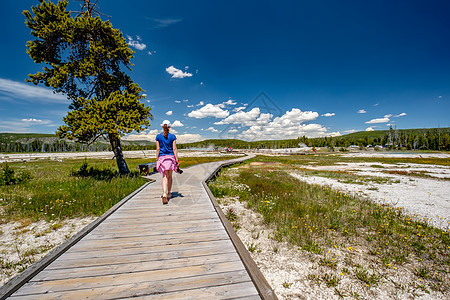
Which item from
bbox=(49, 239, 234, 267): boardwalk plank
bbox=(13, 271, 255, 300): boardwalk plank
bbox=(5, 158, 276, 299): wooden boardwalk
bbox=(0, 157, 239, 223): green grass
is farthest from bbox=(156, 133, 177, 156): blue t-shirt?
bbox=(13, 271, 255, 300): boardwalk plank

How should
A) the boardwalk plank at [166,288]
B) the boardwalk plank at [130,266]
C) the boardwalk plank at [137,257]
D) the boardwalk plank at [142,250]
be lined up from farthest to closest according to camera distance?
1. the boardwalk plank at [142,250]
2. the boardwalk plank at [137,257]
3. the boardwalk plank at [130,266]
4. the boardwalk plank at [166,288]

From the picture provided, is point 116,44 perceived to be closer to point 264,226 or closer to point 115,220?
point 115,220

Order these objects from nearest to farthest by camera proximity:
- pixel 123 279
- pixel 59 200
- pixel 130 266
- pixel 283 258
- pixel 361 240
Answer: pixel 123 279 → pixel 130 266 → pixel 283 258 → pixel 361 240 → pixel 59 200

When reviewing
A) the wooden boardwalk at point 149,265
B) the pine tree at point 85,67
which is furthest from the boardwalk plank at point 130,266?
the pine tree at point 85,67

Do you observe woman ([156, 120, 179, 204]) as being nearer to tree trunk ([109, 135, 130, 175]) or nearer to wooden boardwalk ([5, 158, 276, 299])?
wooden boardwalk ([5, 158, 276, 299])

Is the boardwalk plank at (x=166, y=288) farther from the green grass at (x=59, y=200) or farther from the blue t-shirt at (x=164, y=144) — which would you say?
the green grass at (x=59, y=200)

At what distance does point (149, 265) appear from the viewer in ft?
10.2

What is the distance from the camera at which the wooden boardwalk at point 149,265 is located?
8.27ft

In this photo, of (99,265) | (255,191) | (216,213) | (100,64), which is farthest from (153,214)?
(100,64)

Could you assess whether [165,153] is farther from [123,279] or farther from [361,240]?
[361,240]

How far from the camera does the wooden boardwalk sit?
252 cm

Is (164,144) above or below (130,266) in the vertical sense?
above

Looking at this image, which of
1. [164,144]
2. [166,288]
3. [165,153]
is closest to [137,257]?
[166,288]

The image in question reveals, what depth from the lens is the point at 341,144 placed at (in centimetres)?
14412
